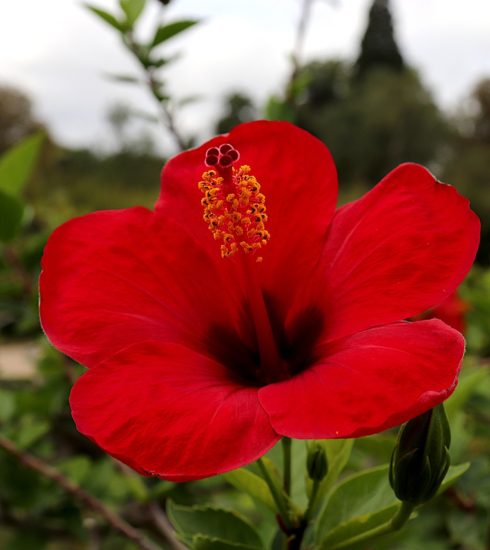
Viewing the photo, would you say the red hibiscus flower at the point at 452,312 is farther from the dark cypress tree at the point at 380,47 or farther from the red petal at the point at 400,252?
the dark cypress tree at the point at 380,47

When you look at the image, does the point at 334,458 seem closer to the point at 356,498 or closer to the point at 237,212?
the point at 356,498

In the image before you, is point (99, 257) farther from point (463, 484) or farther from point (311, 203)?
point (463, 484)

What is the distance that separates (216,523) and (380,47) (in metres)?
29.8

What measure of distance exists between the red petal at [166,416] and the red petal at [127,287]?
0.21 feet

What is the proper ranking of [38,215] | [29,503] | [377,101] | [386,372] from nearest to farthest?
[386,372] < [29,503] < [38,215] < [377,101]

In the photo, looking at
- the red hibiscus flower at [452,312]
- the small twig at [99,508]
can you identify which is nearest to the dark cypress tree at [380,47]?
the red hibiscus flower at [452,312]

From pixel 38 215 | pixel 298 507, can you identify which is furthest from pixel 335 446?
pixel 38 215

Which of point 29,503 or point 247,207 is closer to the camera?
point 247,207

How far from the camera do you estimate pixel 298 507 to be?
0.73 metres

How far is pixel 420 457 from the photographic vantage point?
0.59 meters

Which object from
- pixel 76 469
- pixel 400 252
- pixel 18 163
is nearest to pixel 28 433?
pixel 76 469

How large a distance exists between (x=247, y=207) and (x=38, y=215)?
241 cm

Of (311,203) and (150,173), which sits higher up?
(311,203)

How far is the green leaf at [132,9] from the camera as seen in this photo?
108 cm
